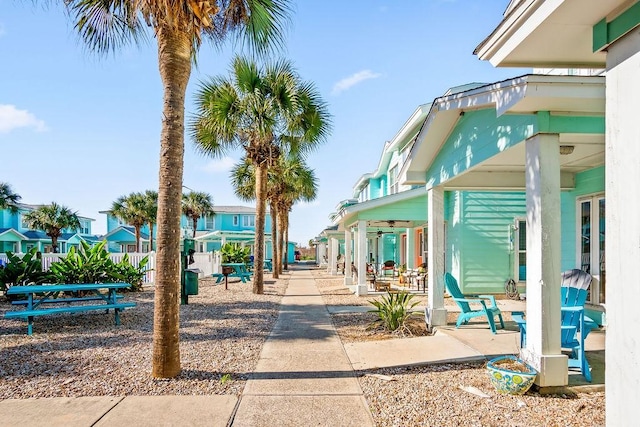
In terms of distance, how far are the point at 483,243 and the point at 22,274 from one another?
42.0 feet

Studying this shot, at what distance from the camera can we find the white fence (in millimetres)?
16297

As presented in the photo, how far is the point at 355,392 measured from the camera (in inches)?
195

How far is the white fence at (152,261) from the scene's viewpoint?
53.5ft

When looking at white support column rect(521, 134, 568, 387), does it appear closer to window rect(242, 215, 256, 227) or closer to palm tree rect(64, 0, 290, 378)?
palm tree rect(64, 0, 290, 378)

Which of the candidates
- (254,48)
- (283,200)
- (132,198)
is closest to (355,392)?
(254,48)

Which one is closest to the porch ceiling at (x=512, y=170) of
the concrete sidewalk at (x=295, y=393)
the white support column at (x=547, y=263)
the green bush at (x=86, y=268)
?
the white support column at (x=547, y=263)

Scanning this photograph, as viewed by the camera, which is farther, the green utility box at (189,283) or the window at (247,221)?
the window at (247,221)

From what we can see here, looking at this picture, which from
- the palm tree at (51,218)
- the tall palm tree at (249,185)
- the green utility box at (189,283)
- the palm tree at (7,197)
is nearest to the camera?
the green utility box at (189,283)

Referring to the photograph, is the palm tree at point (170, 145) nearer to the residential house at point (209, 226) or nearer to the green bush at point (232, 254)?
the green bush at point (232, 254)

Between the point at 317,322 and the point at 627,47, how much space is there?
26.7ft

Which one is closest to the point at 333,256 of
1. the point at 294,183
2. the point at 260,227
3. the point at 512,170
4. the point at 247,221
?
the point at 294,183

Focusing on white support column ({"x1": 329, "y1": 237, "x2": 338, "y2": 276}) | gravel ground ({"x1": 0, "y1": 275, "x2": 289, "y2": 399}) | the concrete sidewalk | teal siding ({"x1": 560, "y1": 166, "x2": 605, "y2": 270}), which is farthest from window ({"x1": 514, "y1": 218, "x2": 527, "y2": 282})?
white support column ({"x1": 329, "y1": 237, "x2": 338, "y2": 276})

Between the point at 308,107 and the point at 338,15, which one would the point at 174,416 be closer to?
the point at 338,15

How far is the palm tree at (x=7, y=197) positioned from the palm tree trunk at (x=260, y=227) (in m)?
25.4
